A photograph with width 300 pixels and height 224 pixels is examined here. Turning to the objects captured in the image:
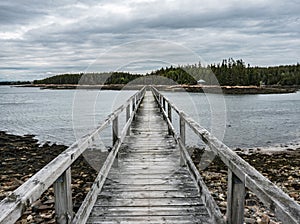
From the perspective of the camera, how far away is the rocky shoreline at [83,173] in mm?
6652

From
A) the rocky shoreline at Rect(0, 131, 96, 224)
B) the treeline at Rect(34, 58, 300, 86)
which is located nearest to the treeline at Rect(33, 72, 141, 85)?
the treeline at Rect(34, 58, 300, 86)

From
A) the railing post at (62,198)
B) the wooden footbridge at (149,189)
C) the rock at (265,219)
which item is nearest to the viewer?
the wooden footbridge at (149,189)

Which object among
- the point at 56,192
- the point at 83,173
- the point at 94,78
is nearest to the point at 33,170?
the point at 83,173

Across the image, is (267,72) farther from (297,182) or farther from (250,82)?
(297,182)

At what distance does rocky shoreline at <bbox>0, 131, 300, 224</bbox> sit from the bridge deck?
6.55 ft

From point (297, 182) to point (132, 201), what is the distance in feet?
24.1

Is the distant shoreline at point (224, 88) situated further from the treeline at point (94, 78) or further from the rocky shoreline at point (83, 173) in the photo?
the rocky shoreline at point (83, 173)

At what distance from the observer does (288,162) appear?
12.1m

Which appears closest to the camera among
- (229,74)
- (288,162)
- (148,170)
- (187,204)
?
(187,204)

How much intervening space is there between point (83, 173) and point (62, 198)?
8.37 metres

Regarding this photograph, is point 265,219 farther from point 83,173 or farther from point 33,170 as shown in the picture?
point 33,170

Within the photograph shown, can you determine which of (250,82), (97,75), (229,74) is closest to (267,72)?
(250,82)

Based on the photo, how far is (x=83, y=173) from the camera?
10320 mm

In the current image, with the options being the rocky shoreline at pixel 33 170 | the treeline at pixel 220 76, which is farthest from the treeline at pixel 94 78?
the rocky shoreline at pixel 33 170
